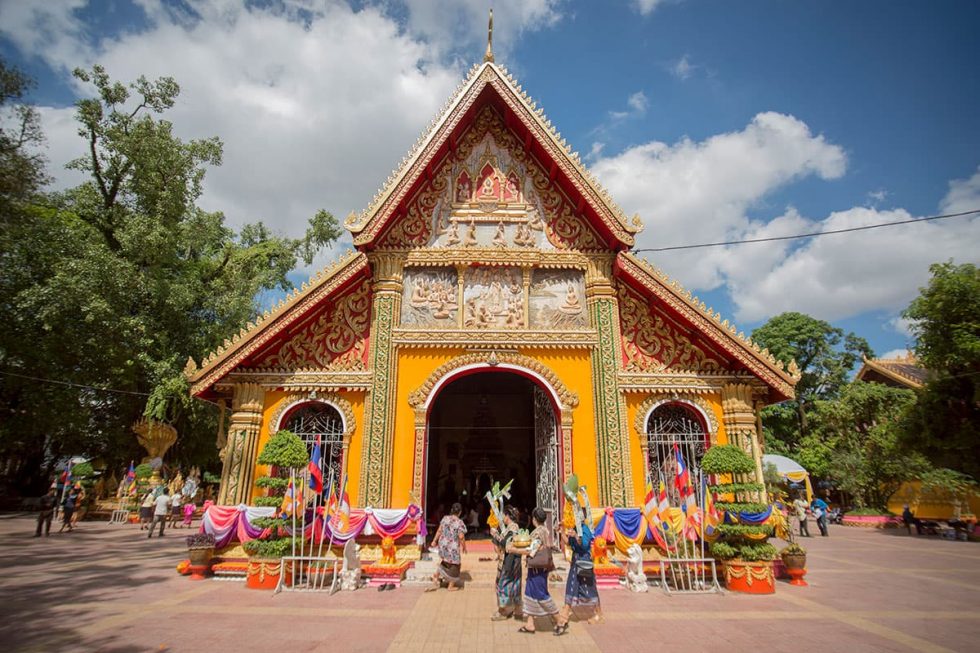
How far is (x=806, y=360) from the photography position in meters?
37.4

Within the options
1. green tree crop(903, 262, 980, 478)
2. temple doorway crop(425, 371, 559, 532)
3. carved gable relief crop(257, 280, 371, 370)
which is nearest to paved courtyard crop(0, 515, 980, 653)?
carved gable relief crop(257, 280, 371, 370)

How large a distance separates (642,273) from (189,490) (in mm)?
22461

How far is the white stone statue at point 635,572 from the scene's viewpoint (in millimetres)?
9305

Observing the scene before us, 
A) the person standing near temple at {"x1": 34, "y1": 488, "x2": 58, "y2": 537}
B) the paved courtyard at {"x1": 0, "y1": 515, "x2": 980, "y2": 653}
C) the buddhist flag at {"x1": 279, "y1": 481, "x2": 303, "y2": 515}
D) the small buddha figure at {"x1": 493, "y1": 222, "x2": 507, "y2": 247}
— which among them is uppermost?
the small buddha figure at {"x1": 493, "y1": 222, "x2": 507, "y2": 247}

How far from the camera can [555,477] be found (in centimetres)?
1117

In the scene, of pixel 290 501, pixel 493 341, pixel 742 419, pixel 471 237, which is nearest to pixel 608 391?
pixel 493 341

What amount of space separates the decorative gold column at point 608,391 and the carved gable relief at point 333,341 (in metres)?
5.25

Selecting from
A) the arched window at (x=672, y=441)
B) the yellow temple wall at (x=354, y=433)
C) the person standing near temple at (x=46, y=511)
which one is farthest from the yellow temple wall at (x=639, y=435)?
the person standing near temple at (x=46, y=511)

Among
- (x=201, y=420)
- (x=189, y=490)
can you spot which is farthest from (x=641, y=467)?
(x=201, y=420)

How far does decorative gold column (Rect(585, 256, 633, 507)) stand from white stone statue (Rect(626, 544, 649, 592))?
1019mm

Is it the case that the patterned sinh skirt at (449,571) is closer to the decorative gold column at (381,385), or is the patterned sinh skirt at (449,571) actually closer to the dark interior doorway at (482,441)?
the decorative gold column at (381,385)

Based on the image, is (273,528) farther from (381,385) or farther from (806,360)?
(806,360)

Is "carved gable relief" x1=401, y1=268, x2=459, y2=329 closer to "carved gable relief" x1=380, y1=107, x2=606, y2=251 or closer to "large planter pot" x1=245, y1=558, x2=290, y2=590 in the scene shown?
"carved gable relief" x1=380, y1=107, x2=606, y2=251

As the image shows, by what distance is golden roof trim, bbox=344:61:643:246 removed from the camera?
11328mm
